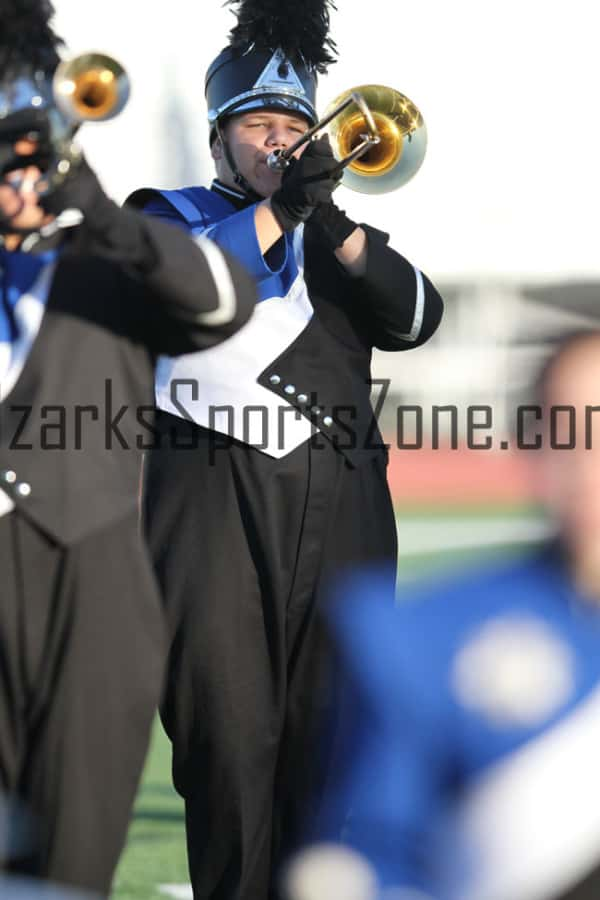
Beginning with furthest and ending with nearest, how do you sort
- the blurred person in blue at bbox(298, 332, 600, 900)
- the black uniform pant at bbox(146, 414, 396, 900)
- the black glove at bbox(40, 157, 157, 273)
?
the black uniform pant at bbox(146, 414, 396, 900) → the black glove at bbox(40, 157, 157, 273) → the blurred person in blue at bbox(298, 332, 600, 900)

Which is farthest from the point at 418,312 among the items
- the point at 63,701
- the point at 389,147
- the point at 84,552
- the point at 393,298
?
the point at 63,701

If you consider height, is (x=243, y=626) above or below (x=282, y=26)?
below

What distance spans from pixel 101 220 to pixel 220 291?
25 centimetres

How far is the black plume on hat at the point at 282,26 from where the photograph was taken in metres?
3.65

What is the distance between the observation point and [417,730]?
1.72m

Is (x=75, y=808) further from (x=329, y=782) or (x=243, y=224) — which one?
(x=243, y=224)

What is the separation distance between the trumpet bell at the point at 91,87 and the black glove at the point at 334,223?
88cm

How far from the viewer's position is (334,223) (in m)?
3.50

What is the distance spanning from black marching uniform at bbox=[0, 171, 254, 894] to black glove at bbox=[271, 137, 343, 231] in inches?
24.7

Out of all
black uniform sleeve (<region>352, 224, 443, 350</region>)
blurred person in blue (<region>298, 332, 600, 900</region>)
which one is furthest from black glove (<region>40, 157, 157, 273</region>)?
black uniform sleeve (<region>352, 224, 443, 350</region>)

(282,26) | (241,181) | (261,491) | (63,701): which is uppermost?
(282,26)

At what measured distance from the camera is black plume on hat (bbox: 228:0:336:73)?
3.65m

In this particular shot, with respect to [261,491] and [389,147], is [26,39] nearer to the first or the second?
[261,491]

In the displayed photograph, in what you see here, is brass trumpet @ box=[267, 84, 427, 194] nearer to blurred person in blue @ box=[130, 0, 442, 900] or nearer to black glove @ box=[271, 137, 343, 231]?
blurred person in blue @ box=[130, 0, 442, 900]
